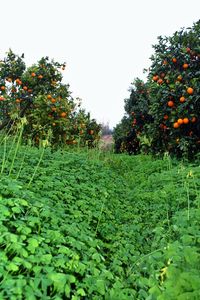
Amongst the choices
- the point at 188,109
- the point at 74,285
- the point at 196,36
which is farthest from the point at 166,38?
the point at 74,285

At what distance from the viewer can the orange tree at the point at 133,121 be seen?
19547mm

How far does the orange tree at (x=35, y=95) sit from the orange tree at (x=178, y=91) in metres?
3.21

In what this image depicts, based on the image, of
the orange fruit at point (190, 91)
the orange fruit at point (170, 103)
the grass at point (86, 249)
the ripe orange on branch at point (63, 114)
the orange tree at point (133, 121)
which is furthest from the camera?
the orange tree at point (133, 121)

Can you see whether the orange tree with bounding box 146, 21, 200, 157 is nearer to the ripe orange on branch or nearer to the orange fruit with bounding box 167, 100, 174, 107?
the orange fruit with bounding box 167, 100, 174, 107

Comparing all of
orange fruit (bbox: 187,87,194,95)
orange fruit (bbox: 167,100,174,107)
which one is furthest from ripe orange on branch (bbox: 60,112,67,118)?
orange fruit (bbox: 187,87,194,95)

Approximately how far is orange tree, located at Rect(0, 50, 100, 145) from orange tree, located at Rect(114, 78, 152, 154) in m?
7.15

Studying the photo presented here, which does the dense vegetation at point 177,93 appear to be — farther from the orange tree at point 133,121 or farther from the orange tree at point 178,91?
the orange tree at point 133,121

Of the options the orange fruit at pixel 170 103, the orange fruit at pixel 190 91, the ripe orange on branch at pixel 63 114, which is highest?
the orange fruit at pixel 190 91

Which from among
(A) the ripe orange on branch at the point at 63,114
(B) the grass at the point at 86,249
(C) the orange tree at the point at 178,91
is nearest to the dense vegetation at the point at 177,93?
(C) the orange tree at the point at 178,91

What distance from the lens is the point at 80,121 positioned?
1493 centimetres

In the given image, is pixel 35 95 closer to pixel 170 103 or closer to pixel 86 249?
pixel 170 103

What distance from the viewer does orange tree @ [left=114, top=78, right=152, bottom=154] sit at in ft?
64.1

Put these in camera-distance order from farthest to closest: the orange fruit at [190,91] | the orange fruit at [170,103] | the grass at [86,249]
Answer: the orange fruit at [170,103], the orange fruit at [190,91], the grass at [86,249]

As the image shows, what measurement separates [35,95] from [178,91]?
5.85 metres
